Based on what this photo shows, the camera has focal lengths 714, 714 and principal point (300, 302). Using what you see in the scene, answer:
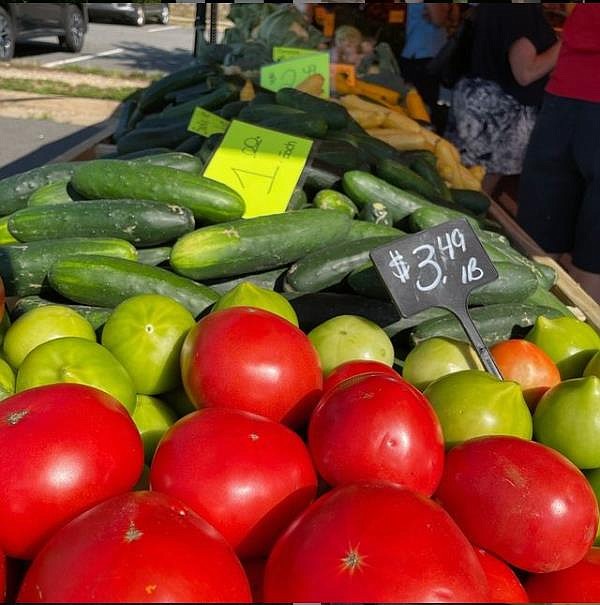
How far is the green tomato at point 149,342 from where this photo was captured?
4.17ft

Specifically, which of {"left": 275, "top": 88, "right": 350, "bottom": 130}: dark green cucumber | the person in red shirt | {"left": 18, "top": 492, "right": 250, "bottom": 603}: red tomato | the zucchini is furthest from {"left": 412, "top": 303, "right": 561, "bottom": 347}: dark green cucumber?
the person in red shirt

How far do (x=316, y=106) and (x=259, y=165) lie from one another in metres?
0.87

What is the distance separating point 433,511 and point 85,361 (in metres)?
0.67

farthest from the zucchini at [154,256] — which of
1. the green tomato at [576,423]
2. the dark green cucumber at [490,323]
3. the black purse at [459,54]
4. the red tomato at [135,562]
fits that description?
the black purse at [459,54]

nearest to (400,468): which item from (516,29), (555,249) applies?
(555,249)

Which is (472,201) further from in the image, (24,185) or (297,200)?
(24,185)

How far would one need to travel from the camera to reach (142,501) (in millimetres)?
725

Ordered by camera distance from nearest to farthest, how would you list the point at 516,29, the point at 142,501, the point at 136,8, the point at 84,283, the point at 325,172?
the point at 142,501 → the point at 84,283 → the point at 325,172 → the point at 516,29 → the point at 136,8

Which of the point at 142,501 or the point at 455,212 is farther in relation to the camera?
the point at 455,212

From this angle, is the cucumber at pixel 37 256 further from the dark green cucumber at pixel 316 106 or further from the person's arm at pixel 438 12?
the person's arm at pixel 438 12

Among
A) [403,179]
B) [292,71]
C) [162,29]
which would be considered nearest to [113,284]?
[403,179]

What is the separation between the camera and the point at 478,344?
4.45ft

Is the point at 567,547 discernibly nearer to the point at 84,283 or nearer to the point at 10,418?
the point at 10,418

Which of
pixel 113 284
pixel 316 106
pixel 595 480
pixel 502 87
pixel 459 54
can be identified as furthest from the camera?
pixel 459 54
